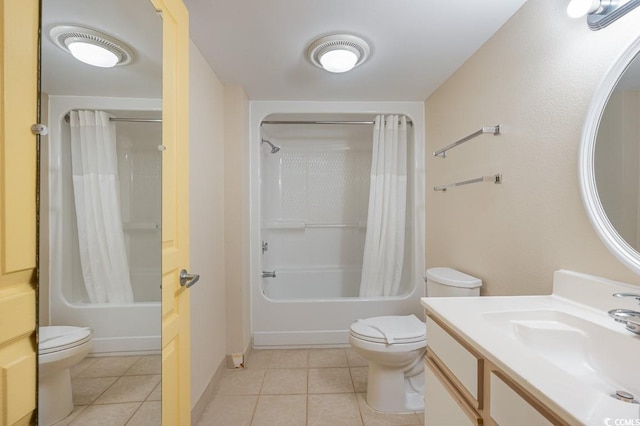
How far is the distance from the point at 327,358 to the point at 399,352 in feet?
2.81

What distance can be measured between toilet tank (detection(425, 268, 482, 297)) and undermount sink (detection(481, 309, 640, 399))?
629mm

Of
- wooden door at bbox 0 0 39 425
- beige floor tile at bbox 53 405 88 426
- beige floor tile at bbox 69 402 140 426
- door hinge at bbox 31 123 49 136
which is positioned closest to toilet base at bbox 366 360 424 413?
beige floor tile at bbox 69 402 140 426

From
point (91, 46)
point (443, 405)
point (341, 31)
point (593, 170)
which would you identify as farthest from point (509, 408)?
point (341, 31)

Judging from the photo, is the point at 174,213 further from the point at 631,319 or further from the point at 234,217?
the point at 631,319

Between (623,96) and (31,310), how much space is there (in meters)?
1.70

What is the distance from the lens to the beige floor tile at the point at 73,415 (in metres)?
0.63

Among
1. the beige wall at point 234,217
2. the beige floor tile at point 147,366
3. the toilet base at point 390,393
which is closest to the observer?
the beige floor tile at point 147,366

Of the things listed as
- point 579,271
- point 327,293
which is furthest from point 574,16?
point 327,293

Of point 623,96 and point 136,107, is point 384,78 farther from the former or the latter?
point 136,107

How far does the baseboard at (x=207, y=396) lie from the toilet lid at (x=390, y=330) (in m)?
0.98

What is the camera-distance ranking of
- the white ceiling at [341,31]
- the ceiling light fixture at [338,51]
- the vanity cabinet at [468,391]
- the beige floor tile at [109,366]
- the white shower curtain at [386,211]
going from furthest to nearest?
the white shower curtain at [386,211], the ceiling light fixture at [338,51], the white ceiling at [341,31], the beige floor tile at [109,366], the vanity cabinet at [468,391]

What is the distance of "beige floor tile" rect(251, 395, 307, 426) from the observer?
1564 millimetres

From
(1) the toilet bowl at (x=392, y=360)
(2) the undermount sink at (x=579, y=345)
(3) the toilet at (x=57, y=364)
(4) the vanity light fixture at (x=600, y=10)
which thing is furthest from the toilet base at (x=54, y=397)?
(4) the vanity light fixture at (x=600, y=10)

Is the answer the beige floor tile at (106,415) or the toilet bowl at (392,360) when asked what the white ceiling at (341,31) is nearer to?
the beige floor tile at (106,415)
